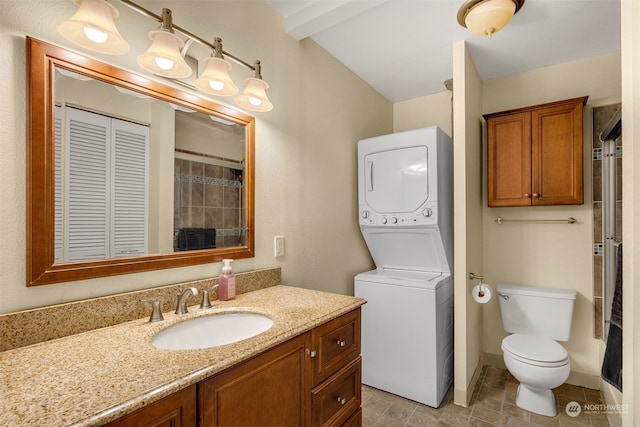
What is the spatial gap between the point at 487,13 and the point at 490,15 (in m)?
0.02

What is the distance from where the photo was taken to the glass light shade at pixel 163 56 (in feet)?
3.89

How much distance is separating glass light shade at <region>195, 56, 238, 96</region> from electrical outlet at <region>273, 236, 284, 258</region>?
2.88ft

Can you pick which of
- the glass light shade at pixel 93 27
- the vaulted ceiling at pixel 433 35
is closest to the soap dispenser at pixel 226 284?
the glass light shade at pixel 93 27

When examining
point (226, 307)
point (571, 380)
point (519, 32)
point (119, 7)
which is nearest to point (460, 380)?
point (571, 380)

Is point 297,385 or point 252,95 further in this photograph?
point 252,95

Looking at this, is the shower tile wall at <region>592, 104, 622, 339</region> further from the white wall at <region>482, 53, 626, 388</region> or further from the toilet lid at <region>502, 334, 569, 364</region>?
the toilet lid at <region>502, 334, 569, 364</region>

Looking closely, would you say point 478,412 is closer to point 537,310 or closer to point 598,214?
point 537,310

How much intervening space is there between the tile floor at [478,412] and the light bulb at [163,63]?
2.23 metres

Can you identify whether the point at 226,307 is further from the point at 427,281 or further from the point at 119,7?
the point at 427,281

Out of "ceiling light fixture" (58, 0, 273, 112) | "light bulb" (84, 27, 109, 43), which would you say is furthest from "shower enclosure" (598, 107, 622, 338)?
"light bulb" (84, 27, 109, 43)

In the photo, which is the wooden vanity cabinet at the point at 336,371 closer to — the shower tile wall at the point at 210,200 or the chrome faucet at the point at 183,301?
the chrome faucet at the point at 183,301

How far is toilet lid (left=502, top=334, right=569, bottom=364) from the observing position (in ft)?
6.67

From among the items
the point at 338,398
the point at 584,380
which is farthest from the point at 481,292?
the point at 338,398

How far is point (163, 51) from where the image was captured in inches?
46.9
